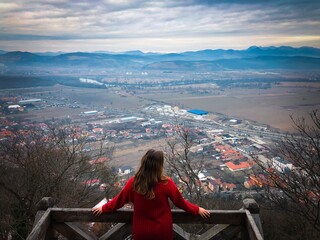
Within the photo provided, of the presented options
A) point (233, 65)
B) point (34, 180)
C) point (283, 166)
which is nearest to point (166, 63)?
point (233, 65)

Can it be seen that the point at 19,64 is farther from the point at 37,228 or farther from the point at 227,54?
the point at 227,54

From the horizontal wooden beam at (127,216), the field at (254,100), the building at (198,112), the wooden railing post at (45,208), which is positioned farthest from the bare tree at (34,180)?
the building at (198,112)

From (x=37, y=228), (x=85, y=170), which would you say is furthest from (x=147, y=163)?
(x=85, y=170)

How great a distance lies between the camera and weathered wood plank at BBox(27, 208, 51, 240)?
240 centimetres

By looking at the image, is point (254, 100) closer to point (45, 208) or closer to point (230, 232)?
point (230, 232)

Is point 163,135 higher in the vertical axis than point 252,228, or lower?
lower

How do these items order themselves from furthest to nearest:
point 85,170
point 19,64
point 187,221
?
point 19,64
point 85,170
point 187,221

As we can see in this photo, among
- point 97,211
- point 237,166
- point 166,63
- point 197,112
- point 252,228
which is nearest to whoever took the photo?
point 252,228

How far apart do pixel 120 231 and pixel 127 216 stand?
0.53ft

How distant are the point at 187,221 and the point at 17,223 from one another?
6996mm

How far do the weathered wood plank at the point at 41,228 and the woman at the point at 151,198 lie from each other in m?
0.72

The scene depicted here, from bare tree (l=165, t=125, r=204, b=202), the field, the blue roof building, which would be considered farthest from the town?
the field

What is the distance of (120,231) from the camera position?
2725 mm

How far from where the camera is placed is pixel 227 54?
472ft
